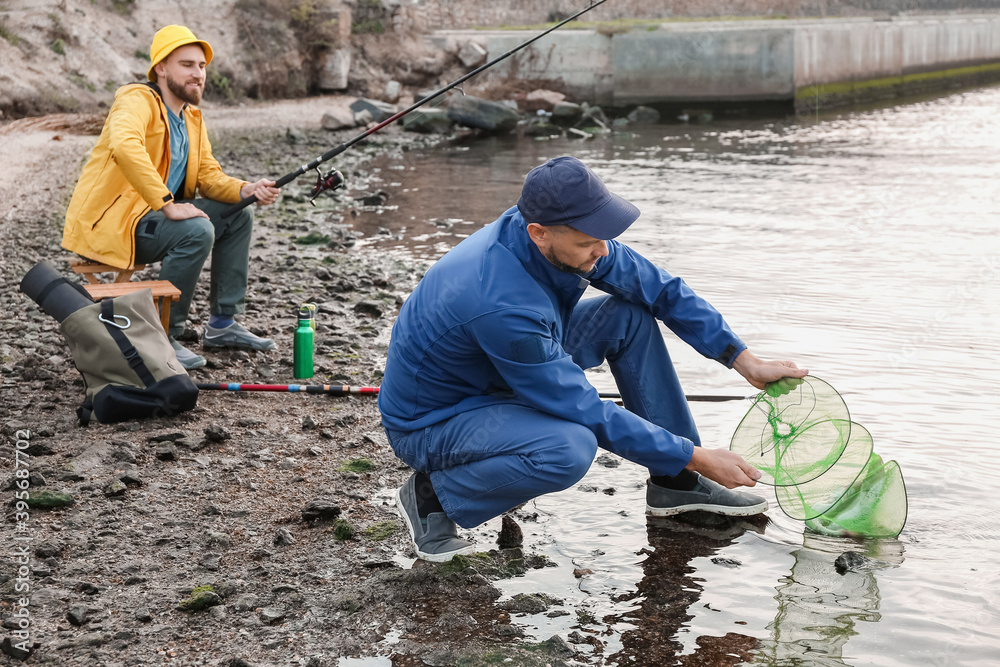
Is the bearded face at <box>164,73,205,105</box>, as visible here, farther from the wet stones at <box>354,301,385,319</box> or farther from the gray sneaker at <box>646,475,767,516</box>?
the gray sneaker at <box>646,475,767,516</box>

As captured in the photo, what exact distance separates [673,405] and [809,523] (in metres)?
0.62

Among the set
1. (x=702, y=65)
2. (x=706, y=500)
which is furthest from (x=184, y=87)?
(x=702, y=65)

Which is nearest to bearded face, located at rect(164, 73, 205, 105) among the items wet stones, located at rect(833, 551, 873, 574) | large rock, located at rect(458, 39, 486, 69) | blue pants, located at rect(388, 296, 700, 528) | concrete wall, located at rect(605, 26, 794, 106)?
blue pants, located at rect(388, 296, 700, 528)

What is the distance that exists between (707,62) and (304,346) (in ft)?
63.7

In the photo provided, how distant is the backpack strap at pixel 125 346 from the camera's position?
169 inches

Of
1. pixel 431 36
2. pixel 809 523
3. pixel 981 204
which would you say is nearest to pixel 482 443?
pixel 809 523

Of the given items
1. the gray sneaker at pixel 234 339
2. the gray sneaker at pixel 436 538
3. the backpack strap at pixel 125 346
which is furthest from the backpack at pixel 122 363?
the gray sneaker at pixel 436 538

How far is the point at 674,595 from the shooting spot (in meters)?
3.15

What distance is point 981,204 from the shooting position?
35.0ft

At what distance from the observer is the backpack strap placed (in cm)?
428

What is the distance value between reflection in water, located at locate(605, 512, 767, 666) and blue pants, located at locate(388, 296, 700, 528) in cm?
33

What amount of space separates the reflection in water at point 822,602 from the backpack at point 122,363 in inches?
105

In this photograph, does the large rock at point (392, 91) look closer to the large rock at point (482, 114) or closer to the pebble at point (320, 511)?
the large rock at point (482, 114)

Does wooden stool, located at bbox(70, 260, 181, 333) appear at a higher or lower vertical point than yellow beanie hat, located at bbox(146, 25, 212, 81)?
lower
